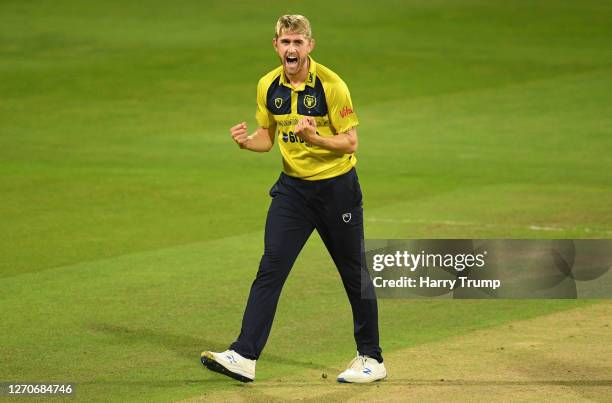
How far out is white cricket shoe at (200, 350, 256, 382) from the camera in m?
8.86

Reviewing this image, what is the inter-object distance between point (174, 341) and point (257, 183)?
8.54 m

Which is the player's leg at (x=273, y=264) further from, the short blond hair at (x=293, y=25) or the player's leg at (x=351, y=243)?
the short blond hair at (x=293, y=25)

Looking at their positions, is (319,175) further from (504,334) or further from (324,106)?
(504,334)

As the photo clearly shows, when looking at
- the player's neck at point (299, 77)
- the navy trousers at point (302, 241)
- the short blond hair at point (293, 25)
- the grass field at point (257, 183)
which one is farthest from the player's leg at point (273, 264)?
the short blond hair at point (293, 25)

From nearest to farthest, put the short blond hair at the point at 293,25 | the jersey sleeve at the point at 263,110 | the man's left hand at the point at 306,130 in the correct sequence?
1. the man's left hand at the point at 306,130
2. the short blond hair at the point at 293,25
3. the jersey sleeve at the point at 263,110

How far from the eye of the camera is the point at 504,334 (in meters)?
10.4

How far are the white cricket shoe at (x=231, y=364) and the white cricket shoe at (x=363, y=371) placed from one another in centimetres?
60

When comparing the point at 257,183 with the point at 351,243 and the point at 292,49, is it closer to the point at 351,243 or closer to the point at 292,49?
the point at 351,243

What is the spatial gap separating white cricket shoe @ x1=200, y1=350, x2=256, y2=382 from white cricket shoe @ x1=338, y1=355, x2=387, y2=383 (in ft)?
→ 1.98

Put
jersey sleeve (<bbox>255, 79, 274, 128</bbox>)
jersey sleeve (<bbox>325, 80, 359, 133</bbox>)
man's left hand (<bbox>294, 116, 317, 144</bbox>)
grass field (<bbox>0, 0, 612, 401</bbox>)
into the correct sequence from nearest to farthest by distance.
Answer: man's left hand (<bbox>294, 116, 317, 144</bbox>), jersey sleeve (<bbox>325, 80, 359, 133</bbox>), jersey sleeve (<bbox>255, 79, 274, 128</bbox>), grass field (<bbox>0, 0, 612, 401</bbox>)

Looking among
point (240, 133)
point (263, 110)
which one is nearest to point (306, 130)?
point (240, 133)

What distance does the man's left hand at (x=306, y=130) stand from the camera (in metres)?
8.47

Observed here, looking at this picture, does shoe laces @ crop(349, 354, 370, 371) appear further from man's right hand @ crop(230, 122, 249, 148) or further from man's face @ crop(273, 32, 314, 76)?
man's face @ crop(273, 32, 314, 76)

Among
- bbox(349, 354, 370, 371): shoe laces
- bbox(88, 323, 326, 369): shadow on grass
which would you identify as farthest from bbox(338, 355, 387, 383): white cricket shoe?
bbox(88, 323, 326, 369): shadow on grass
